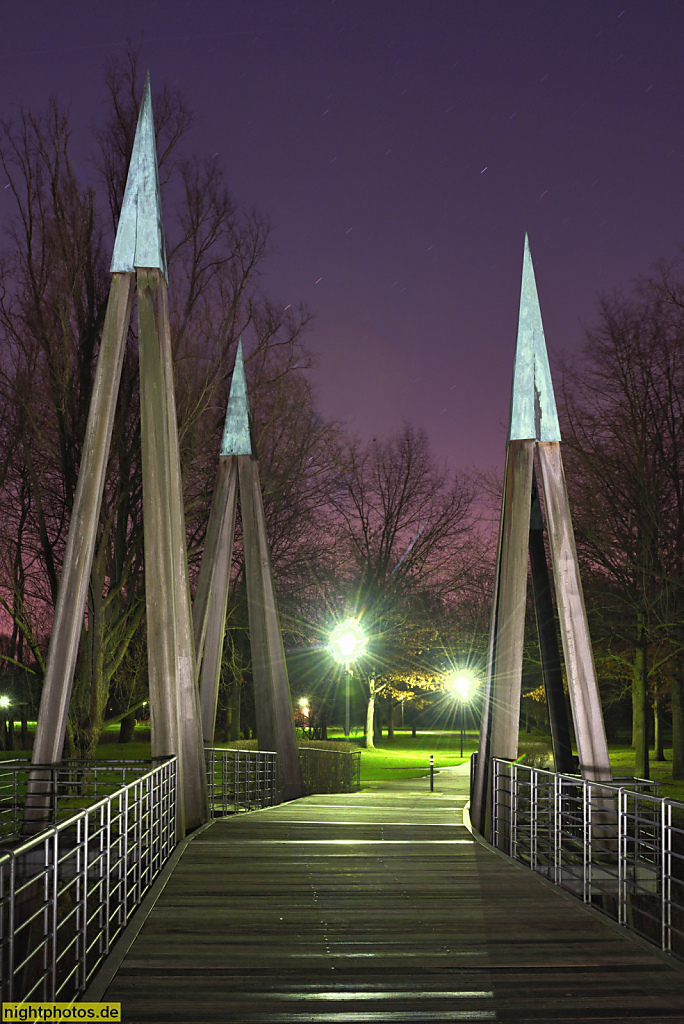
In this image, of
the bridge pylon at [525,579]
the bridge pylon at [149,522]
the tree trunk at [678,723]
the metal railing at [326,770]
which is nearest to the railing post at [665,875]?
the bridge pylon at [525,579]

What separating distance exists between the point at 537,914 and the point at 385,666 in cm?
3670

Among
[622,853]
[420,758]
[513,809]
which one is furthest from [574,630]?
Answer: [420,758]

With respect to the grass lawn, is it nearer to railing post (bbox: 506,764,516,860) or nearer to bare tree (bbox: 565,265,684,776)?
bare tree (bbox: 565,265,684,776)

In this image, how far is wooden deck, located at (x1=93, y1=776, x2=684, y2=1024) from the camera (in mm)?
4781

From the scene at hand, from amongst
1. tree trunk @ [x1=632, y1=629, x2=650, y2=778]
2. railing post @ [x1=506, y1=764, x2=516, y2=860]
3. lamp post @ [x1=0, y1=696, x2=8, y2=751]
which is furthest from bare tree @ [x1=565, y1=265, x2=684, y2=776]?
lamp post @ [x1=0, y1=696, x2=8, y2=751]

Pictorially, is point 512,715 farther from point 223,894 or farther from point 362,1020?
point 362,1020

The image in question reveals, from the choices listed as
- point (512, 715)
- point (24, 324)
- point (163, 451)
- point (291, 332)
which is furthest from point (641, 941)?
point (291, 332)

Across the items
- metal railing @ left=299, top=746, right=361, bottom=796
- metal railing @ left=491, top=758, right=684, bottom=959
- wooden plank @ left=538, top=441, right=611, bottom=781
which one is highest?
wooden plank @ left=538, top=441, right=611, bottom=781

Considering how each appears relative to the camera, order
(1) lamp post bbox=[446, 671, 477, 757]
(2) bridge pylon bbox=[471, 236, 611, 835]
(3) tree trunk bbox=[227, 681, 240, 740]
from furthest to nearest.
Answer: (3) tree trunk bbox=[227, 681, 240, 740] < (1) lamp post bbox=[446, 671, 477, 757] < (2) bridge pylon bbox=[471, 236, 611, 835]

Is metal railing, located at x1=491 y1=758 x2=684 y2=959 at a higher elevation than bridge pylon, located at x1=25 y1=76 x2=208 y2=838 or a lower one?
lower

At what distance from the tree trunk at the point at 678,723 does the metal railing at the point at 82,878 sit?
17.9 m

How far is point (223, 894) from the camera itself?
7340 millimetres

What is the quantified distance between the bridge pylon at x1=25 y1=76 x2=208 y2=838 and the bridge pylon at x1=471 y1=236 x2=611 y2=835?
150 inches

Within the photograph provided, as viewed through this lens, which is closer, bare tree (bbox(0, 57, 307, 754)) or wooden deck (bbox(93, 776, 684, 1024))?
wooden deck (bbox(93, 776, 684, 1024))
